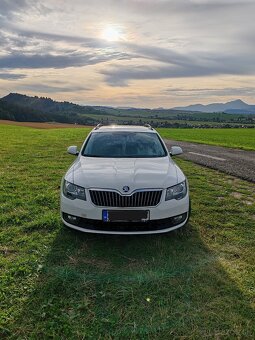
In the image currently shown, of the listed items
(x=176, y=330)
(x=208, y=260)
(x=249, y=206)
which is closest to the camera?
(x=176, y=330)

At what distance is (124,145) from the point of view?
245 inches

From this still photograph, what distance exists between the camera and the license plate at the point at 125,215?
4176mm

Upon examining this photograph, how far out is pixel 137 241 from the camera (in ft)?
15.4

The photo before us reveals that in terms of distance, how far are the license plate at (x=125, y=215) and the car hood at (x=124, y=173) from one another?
30cm

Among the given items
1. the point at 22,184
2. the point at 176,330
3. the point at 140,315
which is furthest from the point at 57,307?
the point at 22,184

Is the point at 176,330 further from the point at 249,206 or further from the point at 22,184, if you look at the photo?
the point at 22,184

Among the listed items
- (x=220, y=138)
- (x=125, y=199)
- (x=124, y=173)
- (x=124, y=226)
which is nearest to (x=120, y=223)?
(x=124, y=226)

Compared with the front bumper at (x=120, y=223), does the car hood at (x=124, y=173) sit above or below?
above

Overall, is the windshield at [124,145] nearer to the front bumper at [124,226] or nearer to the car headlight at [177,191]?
the car headlight at [177,191]

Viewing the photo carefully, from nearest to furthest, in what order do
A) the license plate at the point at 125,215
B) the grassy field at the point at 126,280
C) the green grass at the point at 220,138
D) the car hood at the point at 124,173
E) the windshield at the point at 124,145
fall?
the grassy field at the point at 126,280 → the license plate at the point at 125,215 → the car hood at the point at 124,173 → the windshield at the point at 124,145 → the green grass at the point at 220,138

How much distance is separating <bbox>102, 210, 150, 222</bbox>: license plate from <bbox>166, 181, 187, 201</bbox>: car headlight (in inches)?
17.3

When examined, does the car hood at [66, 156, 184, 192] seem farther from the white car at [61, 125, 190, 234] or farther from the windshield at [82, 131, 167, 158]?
the windshield at [82, 131, 167, 158]

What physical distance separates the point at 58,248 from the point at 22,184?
4199 millimetres

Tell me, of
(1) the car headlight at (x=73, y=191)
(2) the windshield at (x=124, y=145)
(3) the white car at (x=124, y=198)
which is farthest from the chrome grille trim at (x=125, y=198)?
(2) the windshield at (x=124, y=145)
